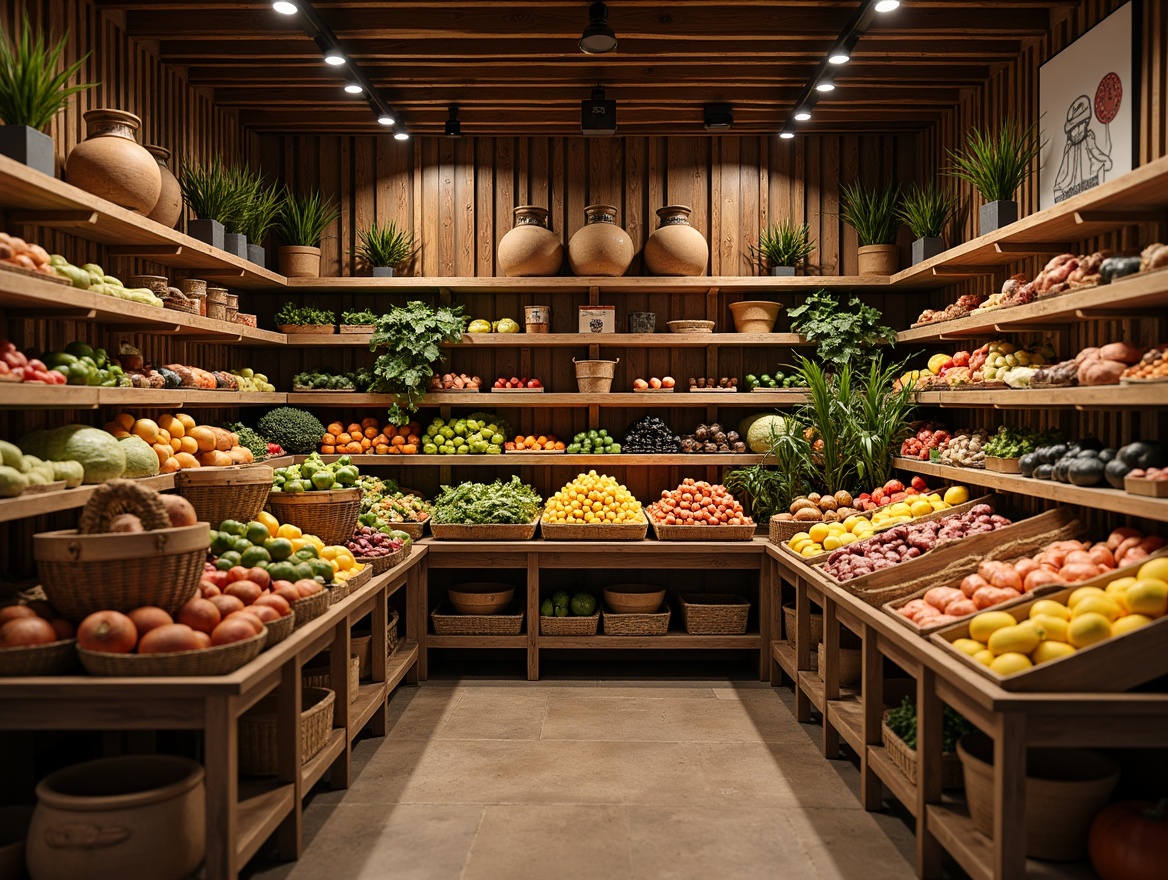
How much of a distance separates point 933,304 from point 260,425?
4962 millimetres

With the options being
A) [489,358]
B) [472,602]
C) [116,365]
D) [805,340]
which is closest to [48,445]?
[116,365]

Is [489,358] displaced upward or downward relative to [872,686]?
upward

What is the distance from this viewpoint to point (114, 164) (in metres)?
3.91

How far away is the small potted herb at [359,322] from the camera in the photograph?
630cm

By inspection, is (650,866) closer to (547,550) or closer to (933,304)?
(547,550)

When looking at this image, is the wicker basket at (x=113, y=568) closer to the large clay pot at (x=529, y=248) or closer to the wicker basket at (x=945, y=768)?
the wicker basket at (x=945, y=768)

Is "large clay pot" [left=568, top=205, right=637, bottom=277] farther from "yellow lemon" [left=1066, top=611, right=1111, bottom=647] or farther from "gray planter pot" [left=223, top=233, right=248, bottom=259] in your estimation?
"yellow lemon" [left=1066, top=611, right=1111, bottom=647]

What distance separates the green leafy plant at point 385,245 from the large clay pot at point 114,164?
2371 mm

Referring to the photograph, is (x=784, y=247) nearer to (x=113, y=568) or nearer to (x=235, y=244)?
(x=235, y=244)

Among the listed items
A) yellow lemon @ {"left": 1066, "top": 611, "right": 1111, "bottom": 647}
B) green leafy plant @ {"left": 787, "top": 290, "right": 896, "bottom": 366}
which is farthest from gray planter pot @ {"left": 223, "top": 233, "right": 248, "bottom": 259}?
yellow lemon @ {"left": 1066, "top": 611, "right": 1111, "bottom": 647}

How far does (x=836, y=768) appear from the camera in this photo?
434 cm

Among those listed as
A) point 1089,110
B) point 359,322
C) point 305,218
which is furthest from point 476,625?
point 1089,110

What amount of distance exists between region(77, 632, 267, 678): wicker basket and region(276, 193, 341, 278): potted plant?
406 centimetres

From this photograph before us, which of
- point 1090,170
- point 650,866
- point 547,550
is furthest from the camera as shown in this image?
point 547,550
